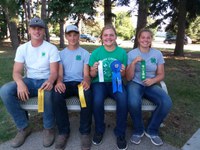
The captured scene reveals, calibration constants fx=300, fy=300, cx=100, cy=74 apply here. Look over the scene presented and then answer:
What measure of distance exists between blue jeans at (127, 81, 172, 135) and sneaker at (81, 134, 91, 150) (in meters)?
0.65

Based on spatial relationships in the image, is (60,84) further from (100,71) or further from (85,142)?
(85,142)

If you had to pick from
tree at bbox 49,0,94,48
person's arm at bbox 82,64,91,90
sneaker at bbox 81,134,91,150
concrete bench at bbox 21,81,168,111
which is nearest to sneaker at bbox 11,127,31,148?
concrete bench at bbox 21,81,168,111

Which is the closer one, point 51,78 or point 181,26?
point 51,78

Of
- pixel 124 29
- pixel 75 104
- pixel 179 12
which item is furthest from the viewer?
pixel 124 29

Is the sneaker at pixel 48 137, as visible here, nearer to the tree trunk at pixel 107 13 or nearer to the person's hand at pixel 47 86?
the person's hand at pixel 47 86

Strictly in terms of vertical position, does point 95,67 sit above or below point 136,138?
above

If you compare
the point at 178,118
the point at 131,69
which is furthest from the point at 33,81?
the point at 178,118

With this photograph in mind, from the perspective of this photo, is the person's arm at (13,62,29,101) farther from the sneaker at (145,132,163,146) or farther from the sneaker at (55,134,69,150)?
the sneaker at (145,132,163,146)

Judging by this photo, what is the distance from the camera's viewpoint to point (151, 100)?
411 centimetres

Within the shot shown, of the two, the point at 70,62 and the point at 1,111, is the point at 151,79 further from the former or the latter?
the point at 1,111

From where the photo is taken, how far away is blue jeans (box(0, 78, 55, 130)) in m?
3.92

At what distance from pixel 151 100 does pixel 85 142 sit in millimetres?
1059

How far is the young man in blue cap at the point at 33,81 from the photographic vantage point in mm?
3945

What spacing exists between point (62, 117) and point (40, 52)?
984 mm
